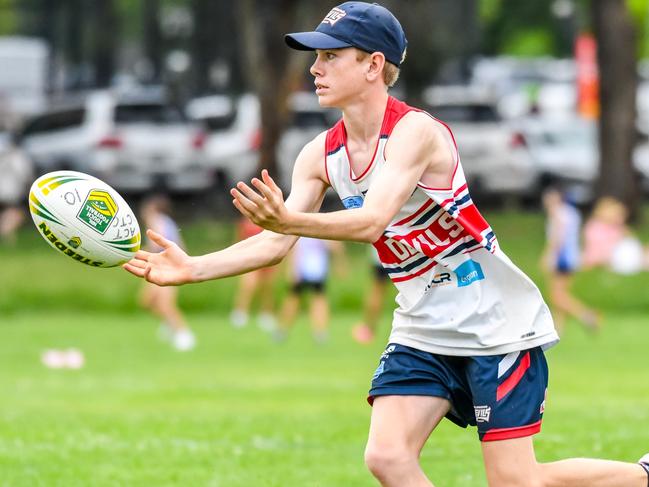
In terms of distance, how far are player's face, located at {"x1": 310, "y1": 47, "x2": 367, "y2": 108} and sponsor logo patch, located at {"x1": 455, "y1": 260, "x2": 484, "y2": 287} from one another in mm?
853

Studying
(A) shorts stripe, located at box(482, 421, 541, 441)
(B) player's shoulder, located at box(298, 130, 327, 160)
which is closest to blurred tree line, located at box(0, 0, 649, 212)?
(B) player's shoulder, located at box(298, 130, 327, 160)

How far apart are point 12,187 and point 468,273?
1011 inches

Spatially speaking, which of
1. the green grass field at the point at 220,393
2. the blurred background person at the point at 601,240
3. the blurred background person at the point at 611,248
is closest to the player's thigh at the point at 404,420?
the green grass field at the point at 220,393

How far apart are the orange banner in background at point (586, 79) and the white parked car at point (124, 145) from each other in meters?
8.95

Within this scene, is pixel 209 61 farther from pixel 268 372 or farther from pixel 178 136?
pixel 268 372

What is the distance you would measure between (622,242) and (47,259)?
10.2 m

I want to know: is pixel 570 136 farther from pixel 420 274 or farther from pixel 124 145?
pixel 420 274

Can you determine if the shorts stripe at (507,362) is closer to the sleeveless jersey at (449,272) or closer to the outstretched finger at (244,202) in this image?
the sleeveless jersey at (449,272)

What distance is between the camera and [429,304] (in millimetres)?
6461

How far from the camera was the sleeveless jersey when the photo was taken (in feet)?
20.9

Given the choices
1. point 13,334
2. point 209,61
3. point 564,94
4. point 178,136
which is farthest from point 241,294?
point 209,61

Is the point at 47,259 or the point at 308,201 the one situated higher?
the point at 308,201

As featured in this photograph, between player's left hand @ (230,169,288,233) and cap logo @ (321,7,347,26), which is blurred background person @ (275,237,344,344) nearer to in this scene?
cap logo @ (321,7,347,26)

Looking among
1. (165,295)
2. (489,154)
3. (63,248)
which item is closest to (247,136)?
(489,154)
